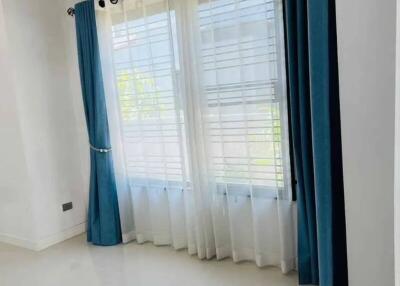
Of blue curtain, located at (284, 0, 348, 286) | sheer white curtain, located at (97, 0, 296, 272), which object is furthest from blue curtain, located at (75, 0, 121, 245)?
blue curtain, located at (284, 0, 348, 286)

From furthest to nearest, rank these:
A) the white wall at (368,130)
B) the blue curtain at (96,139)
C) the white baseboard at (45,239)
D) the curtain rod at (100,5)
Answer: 1. the white baseboard at (45,239)
2. the blue curtain at (96,139)
3. the curtain rod at (100,5)
4. the white wall at (368,130)

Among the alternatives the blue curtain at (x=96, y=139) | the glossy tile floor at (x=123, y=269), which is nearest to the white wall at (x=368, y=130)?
the glossy tile floor at (x=123, y=269)

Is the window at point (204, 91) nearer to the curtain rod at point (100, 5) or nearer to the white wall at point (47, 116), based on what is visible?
the curtain rod at point (100, 5)

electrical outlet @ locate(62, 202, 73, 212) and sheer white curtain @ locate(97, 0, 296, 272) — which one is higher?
sheer white curtain @ locate(97, 0, 296, 272)

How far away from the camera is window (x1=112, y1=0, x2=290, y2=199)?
241 cm

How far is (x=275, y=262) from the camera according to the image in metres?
2.62

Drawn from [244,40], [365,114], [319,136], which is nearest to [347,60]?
[365,114]

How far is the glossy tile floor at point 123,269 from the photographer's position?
8.31 feet

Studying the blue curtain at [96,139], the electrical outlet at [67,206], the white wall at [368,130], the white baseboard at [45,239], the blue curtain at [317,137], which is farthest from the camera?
the electrical outlet at [67,206]

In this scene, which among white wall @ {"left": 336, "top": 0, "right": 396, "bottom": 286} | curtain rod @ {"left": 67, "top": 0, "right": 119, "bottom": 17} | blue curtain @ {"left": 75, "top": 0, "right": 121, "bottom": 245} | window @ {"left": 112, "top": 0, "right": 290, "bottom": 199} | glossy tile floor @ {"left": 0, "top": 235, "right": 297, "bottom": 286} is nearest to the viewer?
white wall @ {"left": 336, "top": 0, "right": 396, "bottom": 286}

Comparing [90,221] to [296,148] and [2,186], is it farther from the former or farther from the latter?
[296,148]

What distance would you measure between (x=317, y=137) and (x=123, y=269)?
197 centimetres

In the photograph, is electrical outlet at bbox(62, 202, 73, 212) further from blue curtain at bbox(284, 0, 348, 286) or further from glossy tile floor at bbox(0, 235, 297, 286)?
blue curtain at bbox(284, 0, 348, 286)

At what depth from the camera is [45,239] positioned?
3.45 meters
